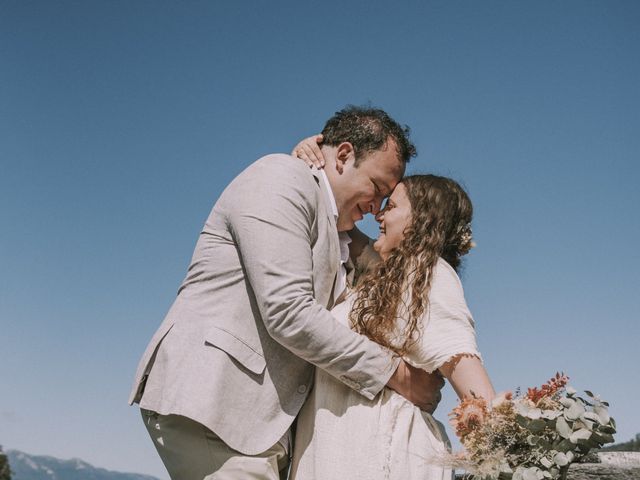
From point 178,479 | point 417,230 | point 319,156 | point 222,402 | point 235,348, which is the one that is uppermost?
point 319,156

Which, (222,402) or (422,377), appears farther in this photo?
(422,377)

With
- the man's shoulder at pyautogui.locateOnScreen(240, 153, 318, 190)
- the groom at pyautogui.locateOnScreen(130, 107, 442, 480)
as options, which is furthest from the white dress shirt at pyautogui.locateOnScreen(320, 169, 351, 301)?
the man's shoulder at pyautogui.locateOnScreen(240, 153, 318, 190)

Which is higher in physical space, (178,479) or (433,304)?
(433,304)

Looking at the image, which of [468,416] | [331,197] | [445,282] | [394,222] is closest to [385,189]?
[394,222]

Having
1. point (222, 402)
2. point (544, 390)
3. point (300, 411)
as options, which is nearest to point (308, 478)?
point (300, 411)

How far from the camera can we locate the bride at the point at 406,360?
4.03 meters

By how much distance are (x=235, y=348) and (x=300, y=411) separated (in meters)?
0.71

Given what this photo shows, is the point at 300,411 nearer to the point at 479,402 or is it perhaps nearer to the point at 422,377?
the point at 422,377

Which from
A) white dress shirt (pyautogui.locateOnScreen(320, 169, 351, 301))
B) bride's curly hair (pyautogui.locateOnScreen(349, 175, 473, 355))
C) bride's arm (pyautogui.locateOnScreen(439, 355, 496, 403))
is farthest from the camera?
white dress shirt (pyautogui.locateOnScreen(320, 169, 351, 301))

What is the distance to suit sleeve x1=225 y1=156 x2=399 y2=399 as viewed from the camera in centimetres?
393

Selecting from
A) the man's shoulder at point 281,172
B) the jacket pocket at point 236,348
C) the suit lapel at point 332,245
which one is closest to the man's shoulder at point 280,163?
the man's shoulder at point 281,172

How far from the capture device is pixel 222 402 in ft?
12.8

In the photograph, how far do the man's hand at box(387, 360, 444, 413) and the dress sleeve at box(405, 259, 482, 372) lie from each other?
0.08 m

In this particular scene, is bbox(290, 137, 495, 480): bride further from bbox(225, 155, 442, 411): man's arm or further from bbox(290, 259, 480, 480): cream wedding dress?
bbox(225, 155, 442, 411): man's arm
